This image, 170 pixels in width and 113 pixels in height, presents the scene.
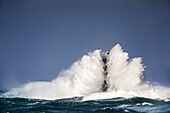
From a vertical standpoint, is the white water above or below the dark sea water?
above

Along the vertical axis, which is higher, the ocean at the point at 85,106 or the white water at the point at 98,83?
the white water at the point at 98,83

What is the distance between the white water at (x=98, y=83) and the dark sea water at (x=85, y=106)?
0.13 ft

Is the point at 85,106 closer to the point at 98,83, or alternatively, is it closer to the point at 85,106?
the point at 85,106

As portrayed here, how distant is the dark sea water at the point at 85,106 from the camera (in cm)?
260

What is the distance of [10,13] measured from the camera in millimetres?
2768

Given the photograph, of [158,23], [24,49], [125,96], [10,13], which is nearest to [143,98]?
[125,96]

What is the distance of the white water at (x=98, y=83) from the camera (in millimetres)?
2674

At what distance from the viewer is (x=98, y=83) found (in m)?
2.73

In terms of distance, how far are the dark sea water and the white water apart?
4cm

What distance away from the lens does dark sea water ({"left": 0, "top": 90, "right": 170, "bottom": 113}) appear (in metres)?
2.60

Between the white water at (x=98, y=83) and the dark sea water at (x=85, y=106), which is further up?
the white water at (x=98, y=83)

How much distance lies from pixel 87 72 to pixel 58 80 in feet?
0.71

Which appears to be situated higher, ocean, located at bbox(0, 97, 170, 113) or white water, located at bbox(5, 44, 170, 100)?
white water, located at bbox(5, 44, 170, 100)

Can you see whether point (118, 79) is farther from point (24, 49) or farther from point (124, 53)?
point (24, 49)
